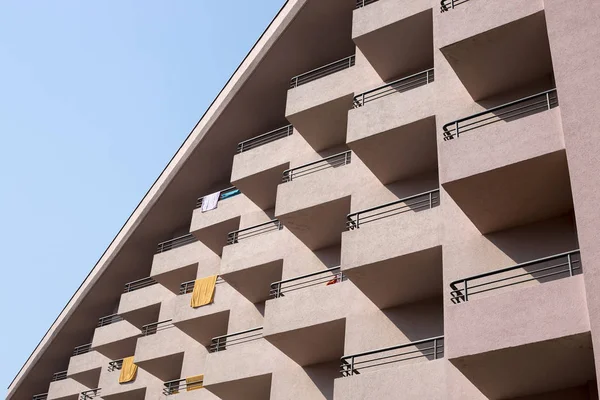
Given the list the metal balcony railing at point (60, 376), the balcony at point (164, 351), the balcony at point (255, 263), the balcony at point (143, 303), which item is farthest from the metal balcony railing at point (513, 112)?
the metal balcony railing at point (60, 376)

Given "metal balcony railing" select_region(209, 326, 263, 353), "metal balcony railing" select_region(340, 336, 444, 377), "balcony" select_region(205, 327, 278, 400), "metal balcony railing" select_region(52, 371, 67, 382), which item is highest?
"metal balcony railing" select_region(52, 371, 67, 382)

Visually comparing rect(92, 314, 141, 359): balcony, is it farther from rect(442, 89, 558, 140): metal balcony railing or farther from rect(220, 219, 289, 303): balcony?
rect(442, 89, 558, 140): metal balcony railing

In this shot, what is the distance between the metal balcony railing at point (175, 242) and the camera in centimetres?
3612

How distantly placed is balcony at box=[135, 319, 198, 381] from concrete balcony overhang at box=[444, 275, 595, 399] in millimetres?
16889

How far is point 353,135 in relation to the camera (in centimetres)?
2364

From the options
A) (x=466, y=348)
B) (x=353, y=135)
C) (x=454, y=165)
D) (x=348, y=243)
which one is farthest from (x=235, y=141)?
(x=466, y=348)

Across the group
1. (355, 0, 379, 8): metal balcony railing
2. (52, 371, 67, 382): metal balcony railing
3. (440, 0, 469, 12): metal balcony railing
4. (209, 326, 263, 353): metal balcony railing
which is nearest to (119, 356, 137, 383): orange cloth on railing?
(209, 326, 263, 353): metal balcony railing

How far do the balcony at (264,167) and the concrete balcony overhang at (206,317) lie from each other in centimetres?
375

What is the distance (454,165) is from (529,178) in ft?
5.72

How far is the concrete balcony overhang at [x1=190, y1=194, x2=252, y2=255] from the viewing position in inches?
1243

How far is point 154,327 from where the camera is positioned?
114ft

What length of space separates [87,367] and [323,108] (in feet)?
62.0

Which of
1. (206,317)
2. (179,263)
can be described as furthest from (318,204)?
(179,263)

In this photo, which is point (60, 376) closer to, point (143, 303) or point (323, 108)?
point (143, 303)
